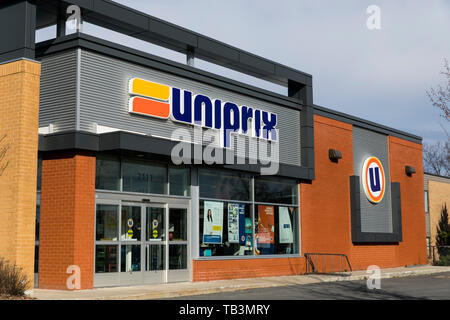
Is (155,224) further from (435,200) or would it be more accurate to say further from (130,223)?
(435,200)

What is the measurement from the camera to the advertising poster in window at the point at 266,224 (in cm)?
2356

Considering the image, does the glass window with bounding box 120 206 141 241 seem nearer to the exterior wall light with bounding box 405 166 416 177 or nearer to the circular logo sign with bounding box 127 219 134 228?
the circular logo sign with bounding box 127 219 134 228

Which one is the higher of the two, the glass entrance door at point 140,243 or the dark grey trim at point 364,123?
the dark grey trim at point 364,123

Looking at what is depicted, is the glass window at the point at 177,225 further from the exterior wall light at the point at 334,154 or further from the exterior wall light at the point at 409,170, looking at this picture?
the exterior wall light at the point at 409,170

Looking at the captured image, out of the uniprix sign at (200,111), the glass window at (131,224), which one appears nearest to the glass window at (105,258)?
the glass window at (131,224)

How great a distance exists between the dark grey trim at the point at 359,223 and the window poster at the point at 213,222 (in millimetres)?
9086

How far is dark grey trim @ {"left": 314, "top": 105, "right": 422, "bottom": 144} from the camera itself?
90.3 ft

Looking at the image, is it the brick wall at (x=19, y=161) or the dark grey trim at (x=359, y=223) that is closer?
the brick wall at (x=19, y=161)

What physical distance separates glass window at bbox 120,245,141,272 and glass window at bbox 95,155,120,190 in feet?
6.19

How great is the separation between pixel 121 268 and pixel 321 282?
25.8 feet

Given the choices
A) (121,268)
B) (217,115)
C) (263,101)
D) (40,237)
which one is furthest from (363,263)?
(40,237)

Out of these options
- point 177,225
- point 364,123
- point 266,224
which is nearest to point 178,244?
point 177,225

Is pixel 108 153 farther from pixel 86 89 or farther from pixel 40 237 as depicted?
pixel 40 237
